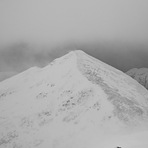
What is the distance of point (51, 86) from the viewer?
33.1 m

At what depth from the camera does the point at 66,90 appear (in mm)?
30031

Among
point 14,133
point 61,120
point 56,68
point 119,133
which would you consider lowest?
point 14,133

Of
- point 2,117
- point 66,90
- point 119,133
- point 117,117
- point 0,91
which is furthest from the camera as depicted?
point 0,91

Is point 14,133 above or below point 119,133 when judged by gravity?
below

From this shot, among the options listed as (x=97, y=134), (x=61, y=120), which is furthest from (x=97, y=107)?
(x=61, y=120)

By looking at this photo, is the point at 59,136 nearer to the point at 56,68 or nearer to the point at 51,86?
the point at 51,86

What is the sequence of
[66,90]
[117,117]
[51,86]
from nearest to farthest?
[117,117] → [66,90] → [51,86]

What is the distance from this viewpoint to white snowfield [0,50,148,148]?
66.2 ft

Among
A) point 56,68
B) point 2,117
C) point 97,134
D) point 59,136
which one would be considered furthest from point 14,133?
point 56,68

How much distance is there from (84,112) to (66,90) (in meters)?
7.29

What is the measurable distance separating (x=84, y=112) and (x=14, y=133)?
1284cm

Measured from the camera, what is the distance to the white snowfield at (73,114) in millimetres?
20172

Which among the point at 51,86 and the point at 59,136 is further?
the point at 51,86

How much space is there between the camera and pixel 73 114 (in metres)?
24.9
